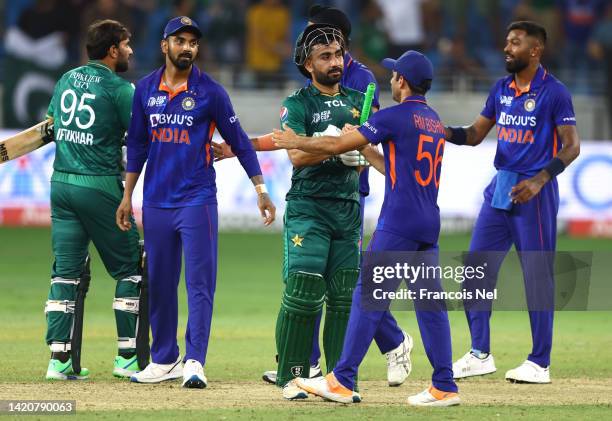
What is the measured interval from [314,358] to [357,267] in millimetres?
968

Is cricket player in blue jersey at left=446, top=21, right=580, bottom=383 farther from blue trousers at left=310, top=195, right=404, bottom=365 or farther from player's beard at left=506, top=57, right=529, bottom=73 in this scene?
blue trousers at left=310, top=195, right=404, bottom=365

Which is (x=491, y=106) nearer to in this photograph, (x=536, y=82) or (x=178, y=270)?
(x=536, y=82)

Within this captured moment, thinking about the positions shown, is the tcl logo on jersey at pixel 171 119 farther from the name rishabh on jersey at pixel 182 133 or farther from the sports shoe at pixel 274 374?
the sports shoe at pixel 274 374

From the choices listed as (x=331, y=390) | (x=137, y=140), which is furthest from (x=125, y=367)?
(x=331, y=390)

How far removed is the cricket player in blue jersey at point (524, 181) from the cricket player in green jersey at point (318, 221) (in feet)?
4.27

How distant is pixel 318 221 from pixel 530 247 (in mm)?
1885

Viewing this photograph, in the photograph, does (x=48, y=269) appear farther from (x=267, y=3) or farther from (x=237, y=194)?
(x=267, y=3)

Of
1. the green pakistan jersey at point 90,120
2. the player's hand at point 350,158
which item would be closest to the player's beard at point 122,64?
the green pakistan jersey at point 90,120

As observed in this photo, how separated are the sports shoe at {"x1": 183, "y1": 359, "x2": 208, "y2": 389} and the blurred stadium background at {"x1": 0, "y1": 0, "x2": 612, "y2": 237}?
11.5 meters

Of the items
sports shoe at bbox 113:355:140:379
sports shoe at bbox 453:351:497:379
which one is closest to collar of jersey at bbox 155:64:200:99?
sports shoe at bbox 113:355:140:379

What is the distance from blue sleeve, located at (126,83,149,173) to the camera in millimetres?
8984

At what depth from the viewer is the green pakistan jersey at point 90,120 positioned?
367 inches

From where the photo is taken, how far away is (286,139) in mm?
8109

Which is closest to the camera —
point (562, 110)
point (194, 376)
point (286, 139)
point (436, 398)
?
point (436, 398)
